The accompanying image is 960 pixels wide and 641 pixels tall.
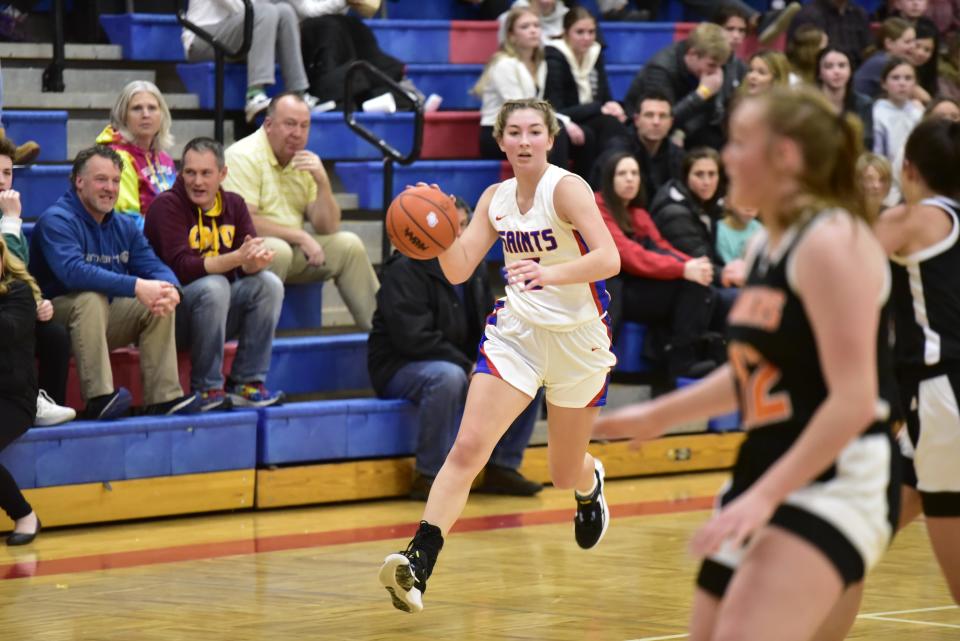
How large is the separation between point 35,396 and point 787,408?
4231 millimetres

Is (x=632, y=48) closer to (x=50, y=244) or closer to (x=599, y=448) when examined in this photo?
(x=599, y=448)

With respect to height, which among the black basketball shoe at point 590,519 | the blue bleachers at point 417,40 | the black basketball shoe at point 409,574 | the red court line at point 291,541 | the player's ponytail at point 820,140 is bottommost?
the red court line at point 291,541

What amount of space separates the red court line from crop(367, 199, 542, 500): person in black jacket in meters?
0.46

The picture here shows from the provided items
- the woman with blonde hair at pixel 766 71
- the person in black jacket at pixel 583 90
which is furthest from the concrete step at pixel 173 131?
the woman with blonde hair at pixel 766 71

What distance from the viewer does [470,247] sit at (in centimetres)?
520

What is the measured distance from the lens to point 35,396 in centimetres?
617

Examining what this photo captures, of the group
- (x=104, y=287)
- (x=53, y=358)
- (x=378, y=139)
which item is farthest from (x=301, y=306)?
(x=53, y=358)

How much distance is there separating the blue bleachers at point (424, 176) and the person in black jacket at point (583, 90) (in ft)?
1.77

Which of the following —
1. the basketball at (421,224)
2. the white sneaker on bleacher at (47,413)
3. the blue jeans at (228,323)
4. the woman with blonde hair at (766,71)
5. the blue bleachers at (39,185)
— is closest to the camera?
the basketball at (421,224)

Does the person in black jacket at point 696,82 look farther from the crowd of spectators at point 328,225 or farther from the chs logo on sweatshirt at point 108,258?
the chs logo on sweatshirt at point 108,258

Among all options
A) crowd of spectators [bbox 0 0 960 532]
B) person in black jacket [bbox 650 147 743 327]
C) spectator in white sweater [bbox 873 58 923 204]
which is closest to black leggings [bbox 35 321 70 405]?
crowd of spectators [bbox 0 0 960 532]

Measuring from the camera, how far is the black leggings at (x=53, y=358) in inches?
251

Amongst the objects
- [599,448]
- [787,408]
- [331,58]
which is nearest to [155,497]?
[599,448]

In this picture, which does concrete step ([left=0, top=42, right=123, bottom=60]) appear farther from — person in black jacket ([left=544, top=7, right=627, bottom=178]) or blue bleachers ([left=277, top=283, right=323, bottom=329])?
person in black jacket ([left=544, top=7, right=627, bottom=178])
